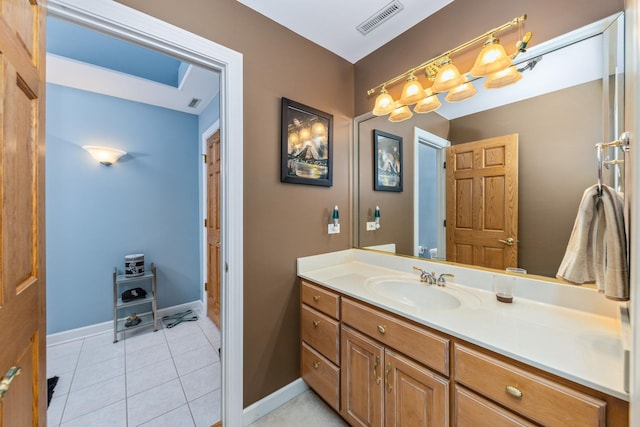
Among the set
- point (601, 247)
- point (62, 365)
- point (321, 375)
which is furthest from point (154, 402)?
point (601, 247)

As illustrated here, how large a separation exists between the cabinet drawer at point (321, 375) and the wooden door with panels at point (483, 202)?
1044 mm

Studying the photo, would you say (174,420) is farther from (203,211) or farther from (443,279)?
(203,211)

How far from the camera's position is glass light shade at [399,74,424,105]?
5.09 ft

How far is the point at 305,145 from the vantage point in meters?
1.78

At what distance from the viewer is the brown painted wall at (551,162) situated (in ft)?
3.54

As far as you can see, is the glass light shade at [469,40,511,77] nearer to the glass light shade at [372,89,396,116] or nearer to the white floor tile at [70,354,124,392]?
the glass light shade at [372,89,396,116]

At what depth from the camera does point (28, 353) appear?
2.41 ft

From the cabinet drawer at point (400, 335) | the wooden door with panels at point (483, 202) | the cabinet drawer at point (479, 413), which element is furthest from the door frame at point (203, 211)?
the cabinet drawer at point (479, 413)

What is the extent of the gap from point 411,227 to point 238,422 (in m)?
1.70

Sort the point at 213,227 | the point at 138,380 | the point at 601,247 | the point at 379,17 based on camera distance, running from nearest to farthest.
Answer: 1. the point at 601,247
2. the point at 379,17
3. the point at 138,380
4. the point at 213,227

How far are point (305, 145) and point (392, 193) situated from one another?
0.80 meters

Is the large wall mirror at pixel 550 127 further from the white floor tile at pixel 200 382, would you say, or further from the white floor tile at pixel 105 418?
the white floor tile at pixel 105 418

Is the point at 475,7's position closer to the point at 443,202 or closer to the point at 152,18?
the point at 443,202

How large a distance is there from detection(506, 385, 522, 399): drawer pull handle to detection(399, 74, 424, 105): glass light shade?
5.03 feet
